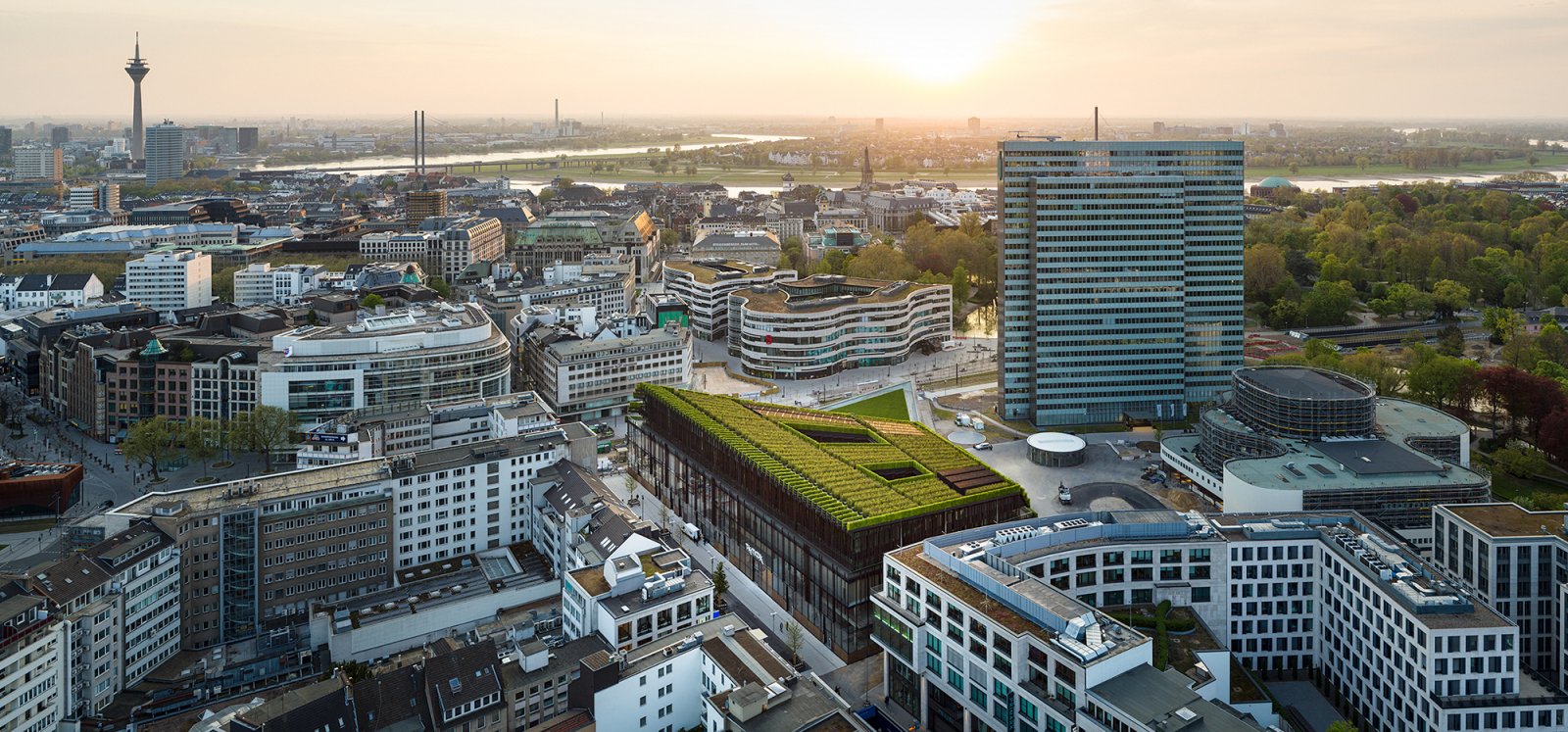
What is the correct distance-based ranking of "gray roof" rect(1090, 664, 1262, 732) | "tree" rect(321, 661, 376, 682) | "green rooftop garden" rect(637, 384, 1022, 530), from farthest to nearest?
"green rooftop garden" rect(637, 384, 1022, 530)
"tree" rect(321, 661, 376, 682)
"gray roof" rect(1090, 664, 1262, 732)

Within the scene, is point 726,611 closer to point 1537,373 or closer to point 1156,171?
point 1156,171

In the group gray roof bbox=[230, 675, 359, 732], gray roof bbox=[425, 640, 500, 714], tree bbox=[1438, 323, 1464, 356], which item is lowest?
gray roof bbox=[230, 675, 359, 732]

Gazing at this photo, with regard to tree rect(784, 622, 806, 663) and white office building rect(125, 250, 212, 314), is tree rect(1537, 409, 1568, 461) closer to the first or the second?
tree rect(784, 622, 806, 663)

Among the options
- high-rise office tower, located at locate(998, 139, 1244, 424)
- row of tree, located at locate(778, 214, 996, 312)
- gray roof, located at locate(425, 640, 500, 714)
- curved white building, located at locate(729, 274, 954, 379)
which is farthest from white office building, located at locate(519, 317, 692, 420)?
row of tree, located at locate(778, 214, 996, 312)

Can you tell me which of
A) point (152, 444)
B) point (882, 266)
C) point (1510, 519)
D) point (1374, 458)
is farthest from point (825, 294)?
point (1510, 519)

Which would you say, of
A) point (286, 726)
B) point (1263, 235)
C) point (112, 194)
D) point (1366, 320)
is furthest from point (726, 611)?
point (112, 194)

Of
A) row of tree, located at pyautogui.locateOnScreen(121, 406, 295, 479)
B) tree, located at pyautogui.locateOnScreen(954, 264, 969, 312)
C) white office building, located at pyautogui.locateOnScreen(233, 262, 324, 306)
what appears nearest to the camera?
row of tree, located at pyautogui.locateOnScreen(121, 406, 295, 479)
